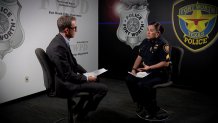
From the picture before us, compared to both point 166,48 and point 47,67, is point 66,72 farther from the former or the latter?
point 166,48

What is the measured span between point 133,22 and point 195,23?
1428 millimetres

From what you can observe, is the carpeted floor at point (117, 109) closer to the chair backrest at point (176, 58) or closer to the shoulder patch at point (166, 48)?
the chair backrest at point (176, 58)

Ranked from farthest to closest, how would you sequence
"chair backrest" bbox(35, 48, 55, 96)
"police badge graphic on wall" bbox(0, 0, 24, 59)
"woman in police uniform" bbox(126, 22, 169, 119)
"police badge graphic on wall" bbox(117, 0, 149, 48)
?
"police badge graphic on wall" bbox(117, 0, 149, 48) < "police badge graphic on wall" bbox(0, 0, 24, 59) < "woman in police uniform" bbox(126, 22, 169, 119) < "chair backrest" bbox(35, 48, 55, 96)

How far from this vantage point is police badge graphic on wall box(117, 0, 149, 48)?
527 cm

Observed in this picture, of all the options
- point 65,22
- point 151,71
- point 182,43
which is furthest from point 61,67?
point 182,43

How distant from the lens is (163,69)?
127 inches

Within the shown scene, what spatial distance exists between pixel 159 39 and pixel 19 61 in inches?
97.2

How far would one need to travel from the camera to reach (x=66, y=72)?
260 centimetres

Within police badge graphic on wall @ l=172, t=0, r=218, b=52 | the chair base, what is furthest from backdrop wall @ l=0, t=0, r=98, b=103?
police badge graphic on wall @ l=172, t=0, r=218, b=52

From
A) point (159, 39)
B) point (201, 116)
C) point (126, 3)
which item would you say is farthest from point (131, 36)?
point (201, 116)

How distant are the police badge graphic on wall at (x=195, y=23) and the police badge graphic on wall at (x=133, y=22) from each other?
725mm

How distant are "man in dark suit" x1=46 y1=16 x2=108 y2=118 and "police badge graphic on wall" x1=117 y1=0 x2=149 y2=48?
9.17ft

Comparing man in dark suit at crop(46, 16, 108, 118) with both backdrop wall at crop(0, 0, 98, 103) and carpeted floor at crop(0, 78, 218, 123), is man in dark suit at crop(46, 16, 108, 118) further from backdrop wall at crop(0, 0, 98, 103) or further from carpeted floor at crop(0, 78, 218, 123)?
backdrop wall at crop(0, 0, 98, 103)

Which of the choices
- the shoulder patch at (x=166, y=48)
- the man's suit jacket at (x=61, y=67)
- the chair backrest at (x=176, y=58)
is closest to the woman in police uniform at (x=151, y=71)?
the shoulder patch at (x=166, y=48)
